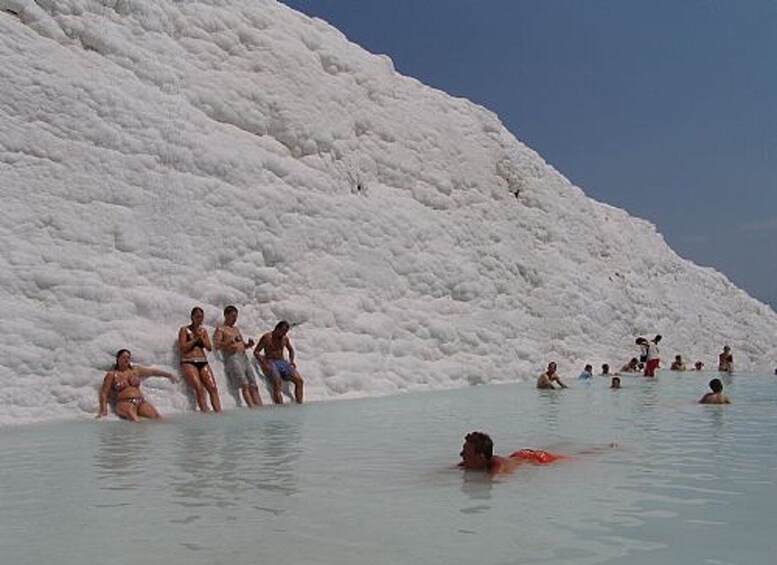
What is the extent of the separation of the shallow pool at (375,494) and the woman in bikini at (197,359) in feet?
3.31

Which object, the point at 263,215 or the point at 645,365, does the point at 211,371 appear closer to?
the point at 263,215

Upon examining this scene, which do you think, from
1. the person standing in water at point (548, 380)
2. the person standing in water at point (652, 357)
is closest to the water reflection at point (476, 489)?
the person standing in water at point (548, 380)

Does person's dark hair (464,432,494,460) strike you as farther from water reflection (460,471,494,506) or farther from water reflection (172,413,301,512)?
water reflection (172,413,301,512)

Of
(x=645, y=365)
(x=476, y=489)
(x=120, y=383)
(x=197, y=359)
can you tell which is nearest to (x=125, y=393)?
(x=120, y=383)

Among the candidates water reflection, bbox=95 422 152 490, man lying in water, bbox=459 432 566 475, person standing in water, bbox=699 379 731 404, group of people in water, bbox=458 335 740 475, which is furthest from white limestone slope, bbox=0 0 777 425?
man lying in water, bbox=459 432 566 475

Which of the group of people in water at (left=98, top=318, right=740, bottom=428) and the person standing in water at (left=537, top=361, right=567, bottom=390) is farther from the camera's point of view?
the person standing in water at (left=537, top=361, right=567, bottom=390)

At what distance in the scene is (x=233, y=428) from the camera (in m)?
8.51

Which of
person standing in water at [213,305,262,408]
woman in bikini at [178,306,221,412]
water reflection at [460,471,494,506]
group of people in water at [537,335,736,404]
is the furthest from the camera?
group of people in water at [537,335,736,404]

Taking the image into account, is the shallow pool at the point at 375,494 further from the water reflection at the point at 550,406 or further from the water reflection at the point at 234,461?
the water reflection at the point at 550,406

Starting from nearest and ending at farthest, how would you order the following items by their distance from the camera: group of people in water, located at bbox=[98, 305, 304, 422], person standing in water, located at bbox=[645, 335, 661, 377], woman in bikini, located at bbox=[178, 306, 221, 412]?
group of people in water, located at bbox=[98, 305, 304, 422]
woman in bikini, located at bbox=[178, 306, 221, 412]
person standing in water, located at bbox=[645, 335, 661, 377]

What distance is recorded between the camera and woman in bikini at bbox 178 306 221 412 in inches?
401

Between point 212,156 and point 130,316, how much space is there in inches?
122

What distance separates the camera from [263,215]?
12.6m

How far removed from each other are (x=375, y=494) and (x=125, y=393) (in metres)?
4.99
